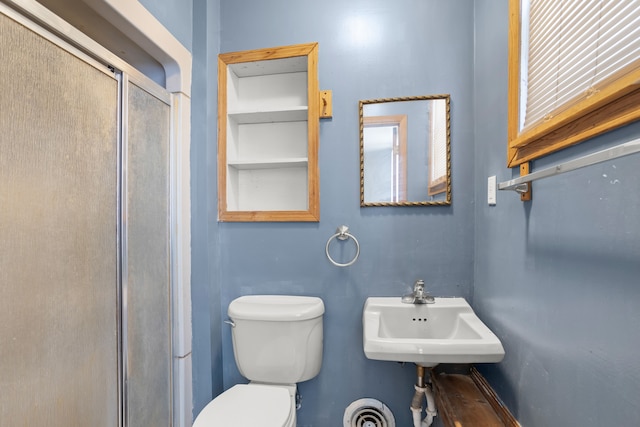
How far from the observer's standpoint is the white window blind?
1.87 feet

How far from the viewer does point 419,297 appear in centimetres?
132

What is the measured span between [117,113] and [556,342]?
159cm

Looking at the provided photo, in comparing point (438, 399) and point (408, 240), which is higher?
point (408, 240)

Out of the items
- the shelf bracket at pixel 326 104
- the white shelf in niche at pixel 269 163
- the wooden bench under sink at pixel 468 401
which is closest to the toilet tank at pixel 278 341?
the wooden bench under sink at pixel 468 401

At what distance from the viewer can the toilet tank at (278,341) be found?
132cm

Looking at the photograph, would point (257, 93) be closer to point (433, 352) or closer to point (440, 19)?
point (440, 19)

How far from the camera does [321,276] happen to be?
4.86ft

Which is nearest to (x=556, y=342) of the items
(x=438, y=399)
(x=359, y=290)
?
(x=438, y=399)

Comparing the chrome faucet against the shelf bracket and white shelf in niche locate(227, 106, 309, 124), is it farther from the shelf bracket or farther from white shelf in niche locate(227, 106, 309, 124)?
white shelf in niche locate(227, 106, 309, 124)

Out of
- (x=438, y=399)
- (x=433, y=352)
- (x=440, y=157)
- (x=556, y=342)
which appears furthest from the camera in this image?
(x=440, y=157)

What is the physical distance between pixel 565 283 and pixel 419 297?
0.65 metres

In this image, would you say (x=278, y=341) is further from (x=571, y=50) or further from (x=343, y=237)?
(x=571, y=50)

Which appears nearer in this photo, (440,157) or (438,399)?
(438,399)

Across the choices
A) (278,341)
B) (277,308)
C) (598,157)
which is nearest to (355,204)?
(277,308)
